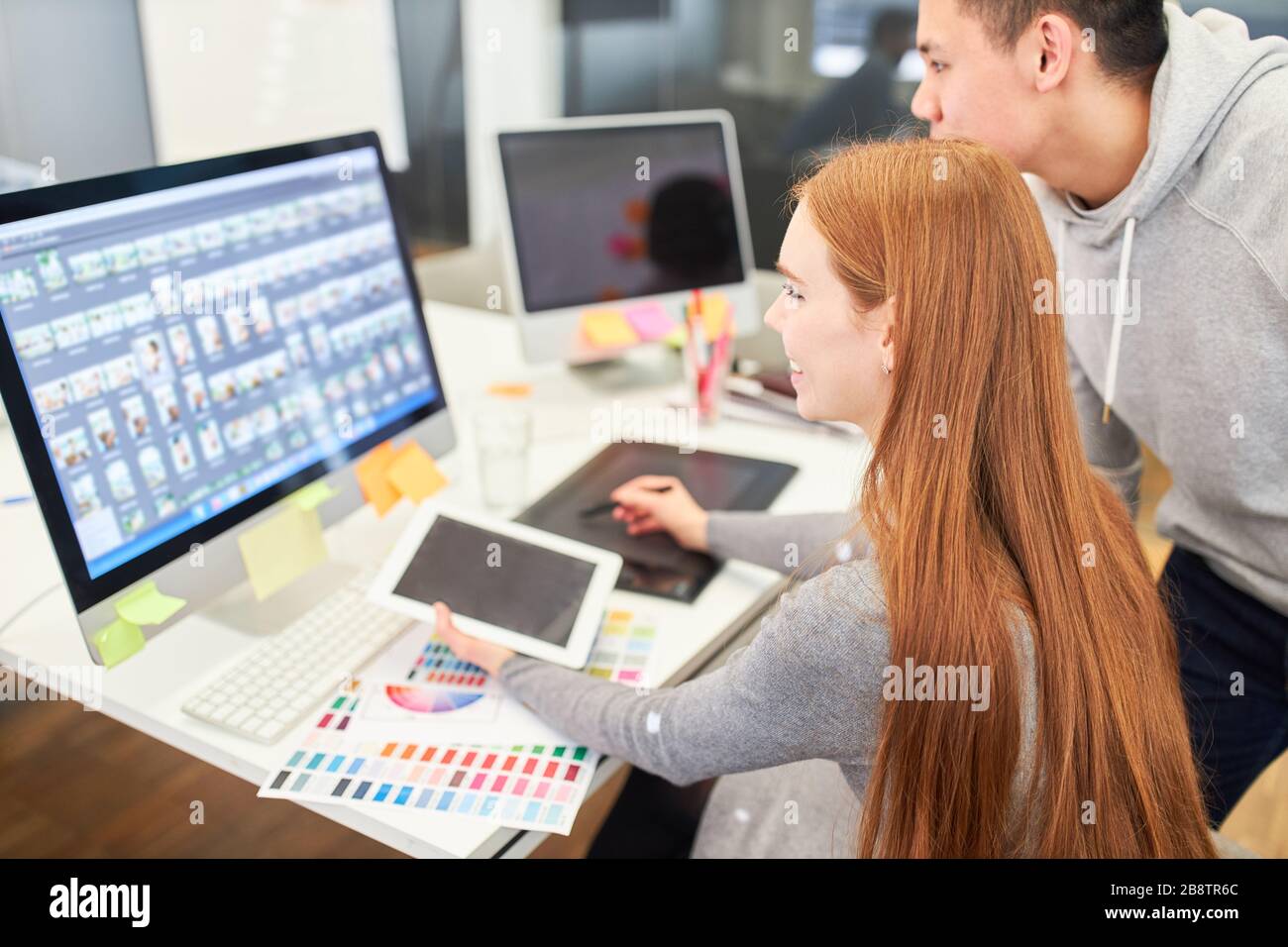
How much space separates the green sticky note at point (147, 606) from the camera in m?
1.04

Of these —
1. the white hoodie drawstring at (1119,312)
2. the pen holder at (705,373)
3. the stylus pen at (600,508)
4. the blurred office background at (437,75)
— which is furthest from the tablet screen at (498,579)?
the blurred office background at (437,75)

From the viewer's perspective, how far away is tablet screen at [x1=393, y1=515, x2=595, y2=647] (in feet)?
3.76

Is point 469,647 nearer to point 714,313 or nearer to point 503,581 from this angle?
point 503,581

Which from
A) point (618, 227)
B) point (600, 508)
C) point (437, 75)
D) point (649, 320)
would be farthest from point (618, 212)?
point (437, 75)

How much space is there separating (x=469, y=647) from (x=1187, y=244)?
3.19 feet

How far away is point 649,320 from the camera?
75.9 inches

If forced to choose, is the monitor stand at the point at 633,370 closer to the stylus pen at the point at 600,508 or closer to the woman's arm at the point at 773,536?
the stylus pen at the point at 600,508

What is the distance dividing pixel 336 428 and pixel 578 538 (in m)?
0.33

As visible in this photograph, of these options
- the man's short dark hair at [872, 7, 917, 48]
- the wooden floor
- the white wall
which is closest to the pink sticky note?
the wooden floor

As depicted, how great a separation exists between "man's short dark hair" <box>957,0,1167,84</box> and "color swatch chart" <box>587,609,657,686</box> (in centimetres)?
84

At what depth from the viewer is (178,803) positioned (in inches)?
77.1

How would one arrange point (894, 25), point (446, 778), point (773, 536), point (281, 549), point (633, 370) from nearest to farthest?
point (446, 778) → point (281, 549) → point (773, 536) → point (633, 370) → point (894, 25)

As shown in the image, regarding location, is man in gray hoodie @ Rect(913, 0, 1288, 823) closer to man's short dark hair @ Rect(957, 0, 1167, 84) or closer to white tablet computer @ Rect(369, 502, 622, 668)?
man's short dark hair @ Rect(957, 0, 1167, 84)

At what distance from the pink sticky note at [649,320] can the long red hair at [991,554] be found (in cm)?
97
